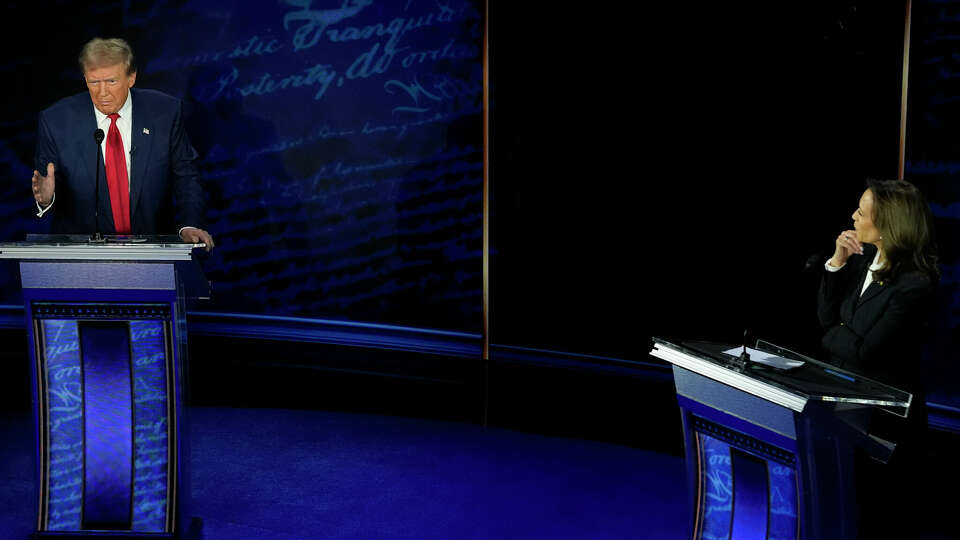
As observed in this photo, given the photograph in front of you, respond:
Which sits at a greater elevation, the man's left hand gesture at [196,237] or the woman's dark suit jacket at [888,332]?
the man's left hand gesture at [196,237]

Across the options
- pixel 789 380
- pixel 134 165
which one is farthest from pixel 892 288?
pixel 134 165

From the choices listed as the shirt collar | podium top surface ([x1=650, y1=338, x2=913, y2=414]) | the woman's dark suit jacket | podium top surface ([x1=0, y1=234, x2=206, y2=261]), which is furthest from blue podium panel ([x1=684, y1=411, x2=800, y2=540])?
the shirt collar

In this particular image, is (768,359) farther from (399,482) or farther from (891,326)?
(399,482)

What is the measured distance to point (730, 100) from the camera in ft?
12.6

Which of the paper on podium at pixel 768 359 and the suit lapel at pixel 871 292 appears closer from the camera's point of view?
the paper on podium at pixel 768 359

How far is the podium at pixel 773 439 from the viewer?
2016 millimetres

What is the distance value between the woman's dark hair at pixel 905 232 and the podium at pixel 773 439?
23.9 inches

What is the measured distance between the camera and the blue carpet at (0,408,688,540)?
3.48 m

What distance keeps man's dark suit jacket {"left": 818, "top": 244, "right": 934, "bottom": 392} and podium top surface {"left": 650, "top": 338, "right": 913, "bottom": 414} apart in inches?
19.2

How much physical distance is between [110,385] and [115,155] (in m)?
0.98

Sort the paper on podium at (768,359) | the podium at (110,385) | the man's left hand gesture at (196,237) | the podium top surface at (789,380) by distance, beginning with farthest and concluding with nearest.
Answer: the man's left hand gesture at (196,237)
the podium at (110,385)
the paper on podium at (768,359)
the podium top surface at (789,380)

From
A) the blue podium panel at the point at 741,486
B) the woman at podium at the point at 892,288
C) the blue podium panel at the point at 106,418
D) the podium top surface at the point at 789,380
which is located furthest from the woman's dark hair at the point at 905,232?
the blue podium panel at the point at 106,418

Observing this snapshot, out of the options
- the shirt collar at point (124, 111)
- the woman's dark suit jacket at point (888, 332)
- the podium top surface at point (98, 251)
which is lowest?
the woman's dark suit jacket at point (888, 332)

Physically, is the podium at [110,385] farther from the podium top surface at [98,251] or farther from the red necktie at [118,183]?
the red necktie at [118,183]
